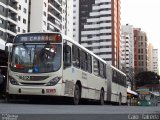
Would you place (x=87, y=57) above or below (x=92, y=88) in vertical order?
above

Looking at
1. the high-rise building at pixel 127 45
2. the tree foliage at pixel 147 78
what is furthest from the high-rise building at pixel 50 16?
the high-rise building at pixel 127 45

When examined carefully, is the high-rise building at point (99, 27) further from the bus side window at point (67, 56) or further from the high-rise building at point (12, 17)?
the bus side window at point (67, 56)

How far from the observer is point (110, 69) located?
85.8ft

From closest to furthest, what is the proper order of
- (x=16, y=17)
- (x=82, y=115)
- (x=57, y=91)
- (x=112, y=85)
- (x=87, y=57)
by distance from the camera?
(x=82, y=115), (x=57, y=91), (x=87, y=57), (x=112, y=85), (x=16, y=17)

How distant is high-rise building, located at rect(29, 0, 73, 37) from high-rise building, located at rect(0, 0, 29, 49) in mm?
5513

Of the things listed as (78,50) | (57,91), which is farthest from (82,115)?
(78,50)

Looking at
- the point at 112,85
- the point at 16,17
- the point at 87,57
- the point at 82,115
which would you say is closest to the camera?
the point at 82,115

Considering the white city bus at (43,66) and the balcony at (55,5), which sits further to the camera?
the balcony at (55,5)

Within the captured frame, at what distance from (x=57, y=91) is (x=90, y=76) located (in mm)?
4544

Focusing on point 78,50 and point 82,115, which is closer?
→ point 82,115

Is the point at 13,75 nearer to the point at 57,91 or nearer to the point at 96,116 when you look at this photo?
the point at 57,91

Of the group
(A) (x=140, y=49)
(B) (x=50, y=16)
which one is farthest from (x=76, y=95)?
(A) (x=140, y=49)

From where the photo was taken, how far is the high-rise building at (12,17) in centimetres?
6944

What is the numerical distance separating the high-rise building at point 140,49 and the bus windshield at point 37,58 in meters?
167
